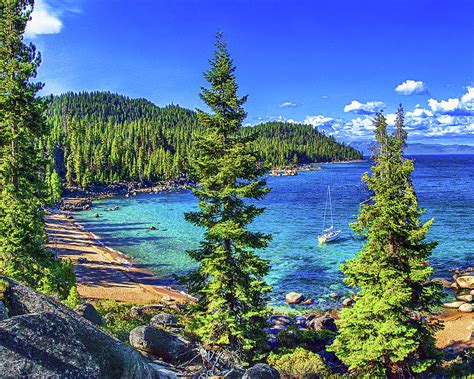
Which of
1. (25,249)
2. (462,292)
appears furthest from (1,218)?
(462,292)

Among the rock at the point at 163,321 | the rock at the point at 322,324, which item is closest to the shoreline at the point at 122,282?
the rock at the point at 322,324

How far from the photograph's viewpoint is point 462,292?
3412cm

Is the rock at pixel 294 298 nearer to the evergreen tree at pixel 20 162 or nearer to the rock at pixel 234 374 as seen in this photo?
the evergreen tree at pixel 20 162

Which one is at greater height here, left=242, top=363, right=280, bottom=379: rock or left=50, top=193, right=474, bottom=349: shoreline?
left=242, top=363, right=280, bottom=379: rock

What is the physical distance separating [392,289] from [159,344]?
384 inches

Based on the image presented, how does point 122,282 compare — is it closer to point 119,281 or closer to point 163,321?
point 119,281

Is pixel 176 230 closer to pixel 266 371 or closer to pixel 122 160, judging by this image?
pixel 266 371

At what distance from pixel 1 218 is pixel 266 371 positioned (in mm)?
17234

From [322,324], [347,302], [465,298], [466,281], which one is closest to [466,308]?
[465,298]

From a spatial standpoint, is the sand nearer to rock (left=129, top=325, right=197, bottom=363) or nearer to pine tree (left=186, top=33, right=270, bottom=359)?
pine tree (left=186, top=33, right=270, bottom=359)

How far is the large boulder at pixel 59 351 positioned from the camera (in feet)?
18.0

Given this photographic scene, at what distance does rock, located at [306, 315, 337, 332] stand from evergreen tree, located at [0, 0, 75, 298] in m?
17.5

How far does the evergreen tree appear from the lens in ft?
68.8

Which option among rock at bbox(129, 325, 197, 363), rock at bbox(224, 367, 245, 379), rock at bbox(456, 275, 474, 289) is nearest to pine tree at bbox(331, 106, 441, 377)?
rock at bbox(224, 367, 245, 379)
